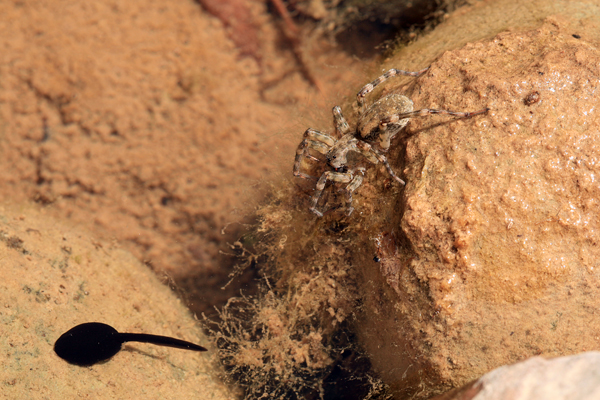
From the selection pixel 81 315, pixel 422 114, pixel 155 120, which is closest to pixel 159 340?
pixel 81 315

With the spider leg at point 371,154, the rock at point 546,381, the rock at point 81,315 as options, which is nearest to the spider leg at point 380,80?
the spider leg at point 371,154

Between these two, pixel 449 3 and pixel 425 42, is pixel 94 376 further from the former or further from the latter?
pixel 449 3

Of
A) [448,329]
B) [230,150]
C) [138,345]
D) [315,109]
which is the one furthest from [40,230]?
[448,329]

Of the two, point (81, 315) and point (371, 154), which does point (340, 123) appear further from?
point (81, 315)

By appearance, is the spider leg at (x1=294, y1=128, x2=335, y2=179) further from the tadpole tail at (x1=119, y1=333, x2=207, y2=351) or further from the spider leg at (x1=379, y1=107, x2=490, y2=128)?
the tadpole tail at (x1=119, y1=333, x2=207, y2=351)

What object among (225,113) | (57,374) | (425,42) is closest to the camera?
(57,374)

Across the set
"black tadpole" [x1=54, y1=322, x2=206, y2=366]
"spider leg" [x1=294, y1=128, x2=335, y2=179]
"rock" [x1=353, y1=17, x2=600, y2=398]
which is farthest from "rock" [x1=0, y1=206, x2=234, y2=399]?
"rock" [x1=353, y1=17, x2=600, y2=398]

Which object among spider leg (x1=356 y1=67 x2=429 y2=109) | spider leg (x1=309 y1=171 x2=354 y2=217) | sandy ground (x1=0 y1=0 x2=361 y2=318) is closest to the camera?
spider leg (x1=309 y1=171 x2=354 y2=217)
